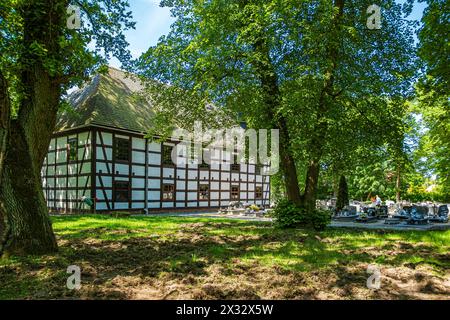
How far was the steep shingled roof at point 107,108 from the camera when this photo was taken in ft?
70.7

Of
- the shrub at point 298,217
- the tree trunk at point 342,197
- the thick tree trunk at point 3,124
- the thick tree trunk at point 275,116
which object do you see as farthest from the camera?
the tree trunk at point 342,197

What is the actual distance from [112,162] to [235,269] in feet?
60.3

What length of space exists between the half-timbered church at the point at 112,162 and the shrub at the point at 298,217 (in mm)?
13407

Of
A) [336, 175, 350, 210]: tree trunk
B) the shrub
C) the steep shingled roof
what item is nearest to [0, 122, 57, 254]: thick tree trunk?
the shrub

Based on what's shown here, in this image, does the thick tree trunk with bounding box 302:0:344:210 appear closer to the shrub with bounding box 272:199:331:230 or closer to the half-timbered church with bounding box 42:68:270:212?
the shrub with bounding box 272:199:331:230

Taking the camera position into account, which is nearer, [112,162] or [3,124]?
[3,124]

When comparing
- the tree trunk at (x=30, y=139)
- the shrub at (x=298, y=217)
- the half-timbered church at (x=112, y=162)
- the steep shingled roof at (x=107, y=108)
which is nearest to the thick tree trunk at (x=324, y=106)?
the shrub at (x=298, y=217)

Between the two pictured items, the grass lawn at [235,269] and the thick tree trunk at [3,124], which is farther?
the thick tree trunk at [3,124]

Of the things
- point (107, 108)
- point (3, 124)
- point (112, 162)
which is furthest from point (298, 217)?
point (107, 108)

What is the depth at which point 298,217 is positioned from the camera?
11734 millimetres

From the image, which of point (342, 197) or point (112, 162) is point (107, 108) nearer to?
point (112, 162)

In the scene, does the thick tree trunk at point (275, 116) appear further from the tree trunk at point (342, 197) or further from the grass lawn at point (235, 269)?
the tree trunk at point (342, 197)

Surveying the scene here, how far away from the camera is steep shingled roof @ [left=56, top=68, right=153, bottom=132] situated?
70.7 feet
